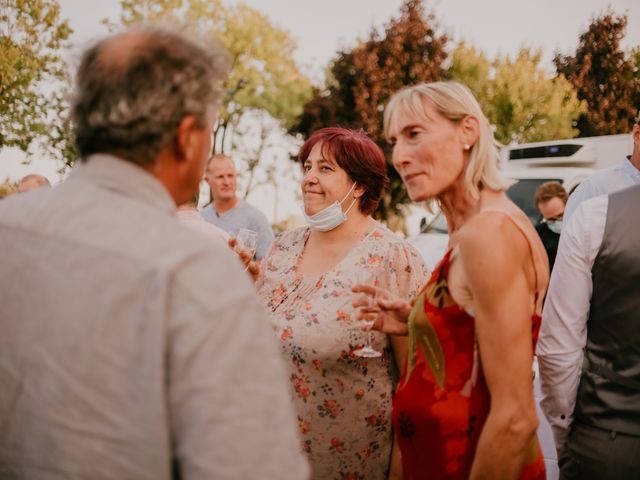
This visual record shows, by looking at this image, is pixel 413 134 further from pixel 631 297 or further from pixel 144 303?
pixel 144 303

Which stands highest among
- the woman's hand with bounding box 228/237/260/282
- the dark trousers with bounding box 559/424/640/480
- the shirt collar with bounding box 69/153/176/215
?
the shirt collar with bounding box 69/153/176/215

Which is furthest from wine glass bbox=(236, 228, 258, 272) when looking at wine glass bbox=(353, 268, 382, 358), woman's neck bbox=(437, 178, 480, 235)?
woman's neck bbox=(437, 178, 480, 235)

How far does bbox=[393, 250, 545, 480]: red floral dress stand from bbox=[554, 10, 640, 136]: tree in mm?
26846

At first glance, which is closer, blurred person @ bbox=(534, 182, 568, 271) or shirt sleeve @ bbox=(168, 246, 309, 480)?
shirt sleeve @ bbox=(168, 246, 309, 480)

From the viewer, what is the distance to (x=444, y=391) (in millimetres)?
1879

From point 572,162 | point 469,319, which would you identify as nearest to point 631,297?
point 469,319

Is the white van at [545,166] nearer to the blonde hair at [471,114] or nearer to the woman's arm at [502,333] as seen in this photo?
the blonde hair at [471,114]

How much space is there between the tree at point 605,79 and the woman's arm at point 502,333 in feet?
88.3

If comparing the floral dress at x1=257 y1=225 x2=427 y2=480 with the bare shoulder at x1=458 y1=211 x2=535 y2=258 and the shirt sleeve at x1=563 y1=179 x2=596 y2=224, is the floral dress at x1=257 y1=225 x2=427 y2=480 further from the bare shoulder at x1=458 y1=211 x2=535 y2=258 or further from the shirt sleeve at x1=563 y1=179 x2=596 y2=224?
the shirt sleeve at x1=563 y1=179 x2=596 y2=224

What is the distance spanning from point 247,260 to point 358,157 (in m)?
0.88

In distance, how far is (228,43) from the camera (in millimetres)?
29281

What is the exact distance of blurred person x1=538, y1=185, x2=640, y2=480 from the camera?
2078mm

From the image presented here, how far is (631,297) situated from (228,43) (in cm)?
2975

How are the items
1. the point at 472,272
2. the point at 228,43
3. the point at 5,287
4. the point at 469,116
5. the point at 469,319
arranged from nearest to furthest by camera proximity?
the point at 5,287 → the point at 472,272 → the point at 469,319 → the point at 469,116 → the point at 228,43
